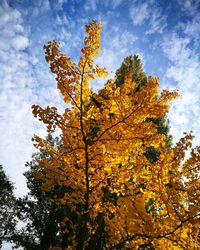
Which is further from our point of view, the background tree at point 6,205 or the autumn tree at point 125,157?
the background tree at point 6,205

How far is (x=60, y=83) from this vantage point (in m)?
4.23

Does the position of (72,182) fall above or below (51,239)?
below

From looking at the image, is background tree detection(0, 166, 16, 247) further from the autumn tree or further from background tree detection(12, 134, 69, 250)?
the autumn tree

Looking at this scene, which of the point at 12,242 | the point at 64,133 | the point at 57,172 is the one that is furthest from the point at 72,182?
the point at 12,242

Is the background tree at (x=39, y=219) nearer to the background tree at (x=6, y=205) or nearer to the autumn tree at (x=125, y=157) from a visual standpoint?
the background tree at (x=6, y=205)

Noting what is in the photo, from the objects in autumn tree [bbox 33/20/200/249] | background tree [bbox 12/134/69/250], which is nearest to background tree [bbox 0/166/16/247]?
background tree [bbox 12/134/69/250]

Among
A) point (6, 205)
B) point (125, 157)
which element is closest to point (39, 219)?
point (6, 205)

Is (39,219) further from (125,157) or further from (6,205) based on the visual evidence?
(125,157)

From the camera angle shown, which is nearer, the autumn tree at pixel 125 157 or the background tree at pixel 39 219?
the autumn tree at pixel 125 157

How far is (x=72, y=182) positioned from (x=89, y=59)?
3120 mm

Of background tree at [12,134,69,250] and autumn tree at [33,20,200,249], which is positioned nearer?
autumn tree at [33,20,200,249]

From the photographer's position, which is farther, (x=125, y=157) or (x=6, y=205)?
(x=6, y=205)

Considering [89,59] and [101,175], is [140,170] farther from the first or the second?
[89,59]

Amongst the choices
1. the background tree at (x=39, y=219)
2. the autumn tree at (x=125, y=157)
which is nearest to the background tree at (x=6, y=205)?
the background tree at (x=39, y=219)
